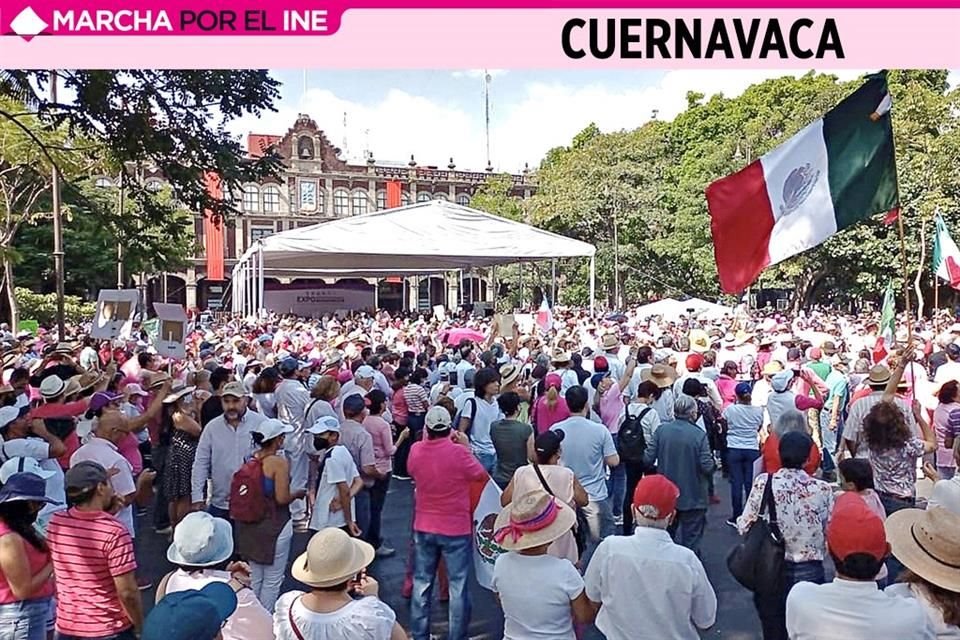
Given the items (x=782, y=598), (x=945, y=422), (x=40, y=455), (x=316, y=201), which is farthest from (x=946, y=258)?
(x=316, y=201)

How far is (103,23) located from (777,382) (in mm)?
5927

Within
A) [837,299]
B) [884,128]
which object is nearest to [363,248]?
[884,128]

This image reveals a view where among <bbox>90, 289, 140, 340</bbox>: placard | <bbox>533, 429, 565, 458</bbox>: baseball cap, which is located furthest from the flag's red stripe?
<bbox>90, 289, 140, 340</bbox>: placard

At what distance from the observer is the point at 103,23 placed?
5.87m

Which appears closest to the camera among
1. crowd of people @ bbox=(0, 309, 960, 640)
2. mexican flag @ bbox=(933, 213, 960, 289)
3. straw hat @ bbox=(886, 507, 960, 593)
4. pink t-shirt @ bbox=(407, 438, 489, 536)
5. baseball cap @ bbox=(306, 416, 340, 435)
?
straw hat @ bbox=(886, 507, 960, 593)

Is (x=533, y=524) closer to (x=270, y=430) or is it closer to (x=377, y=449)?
(x=270, y=430)

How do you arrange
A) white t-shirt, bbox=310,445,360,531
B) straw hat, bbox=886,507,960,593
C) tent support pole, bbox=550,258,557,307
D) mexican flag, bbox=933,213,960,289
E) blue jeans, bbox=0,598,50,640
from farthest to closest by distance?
tent support pole, bbox=550,258,557,307, mexican flag, bbox=933,213,960,289, white t-shirt, bbox=310,445,360,531, blue jeans, bbox=0,598,50,640, straw hat, bbox=886,507,960,593

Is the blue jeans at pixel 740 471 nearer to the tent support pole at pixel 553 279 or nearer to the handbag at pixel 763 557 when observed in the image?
the handbag at pixel 763 557

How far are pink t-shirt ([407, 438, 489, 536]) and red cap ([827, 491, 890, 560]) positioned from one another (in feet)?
7.86

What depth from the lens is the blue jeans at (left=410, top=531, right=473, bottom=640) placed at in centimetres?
490

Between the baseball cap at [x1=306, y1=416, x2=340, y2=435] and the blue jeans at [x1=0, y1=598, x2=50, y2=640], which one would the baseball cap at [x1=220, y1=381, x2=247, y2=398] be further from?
the blue jeans at [x1=0, y1=598, x2=50, y2=640]

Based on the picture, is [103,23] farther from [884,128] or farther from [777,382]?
[777,382]

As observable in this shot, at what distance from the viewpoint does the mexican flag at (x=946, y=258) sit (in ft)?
47.6

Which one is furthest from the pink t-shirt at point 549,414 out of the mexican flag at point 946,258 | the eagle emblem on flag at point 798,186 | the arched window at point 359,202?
the arched window at point 359,202
